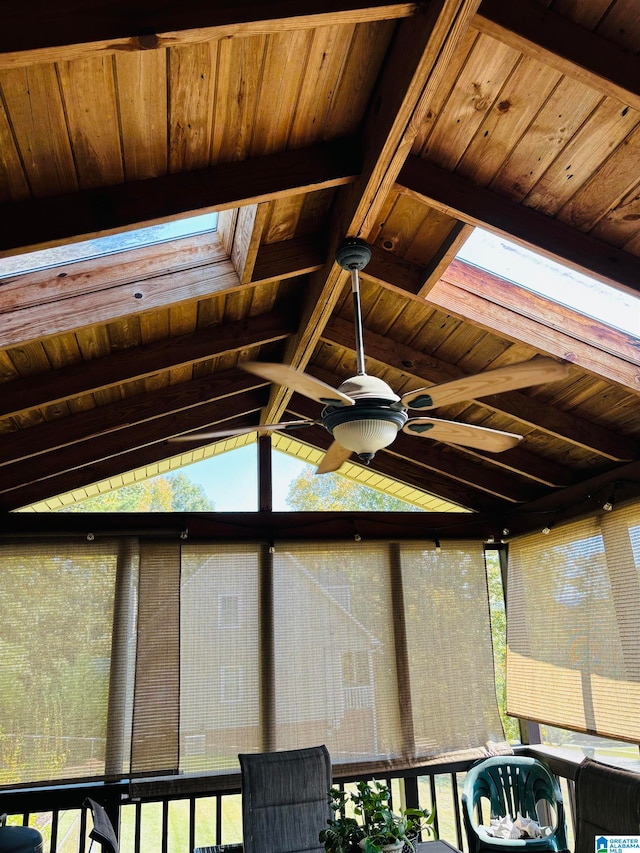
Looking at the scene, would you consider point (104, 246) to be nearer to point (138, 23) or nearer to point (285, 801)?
point (138, 23)

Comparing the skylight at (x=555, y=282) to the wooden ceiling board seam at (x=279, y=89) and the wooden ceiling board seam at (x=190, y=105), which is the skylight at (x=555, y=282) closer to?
the wooden ceiling board seam at (x=279, y=89)

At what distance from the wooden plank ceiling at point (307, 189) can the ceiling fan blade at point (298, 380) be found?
1.86 feet

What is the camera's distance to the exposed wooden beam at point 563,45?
1656 millimetres

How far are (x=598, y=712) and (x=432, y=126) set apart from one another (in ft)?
11.9

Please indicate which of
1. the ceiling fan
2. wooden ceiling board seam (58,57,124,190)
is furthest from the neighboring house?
wooden ceiling board seam (58,57,124,190)

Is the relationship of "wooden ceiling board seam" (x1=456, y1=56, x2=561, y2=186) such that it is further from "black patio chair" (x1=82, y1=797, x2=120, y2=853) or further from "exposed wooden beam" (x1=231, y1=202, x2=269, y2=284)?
"black patio chair" (x1=82, y1=797, x2=120, y2=853)

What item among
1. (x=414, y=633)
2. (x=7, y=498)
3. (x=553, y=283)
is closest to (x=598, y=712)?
(x=414, y=633)

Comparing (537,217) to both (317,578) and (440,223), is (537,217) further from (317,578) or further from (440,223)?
(317,578)

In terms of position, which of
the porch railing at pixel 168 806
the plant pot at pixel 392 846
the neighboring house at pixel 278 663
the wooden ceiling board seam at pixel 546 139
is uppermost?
the wooden ceiling board seam at pixel 546 139

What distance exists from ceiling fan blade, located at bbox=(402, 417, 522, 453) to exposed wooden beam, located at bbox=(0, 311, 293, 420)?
1.27 m

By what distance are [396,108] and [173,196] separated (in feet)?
2.48

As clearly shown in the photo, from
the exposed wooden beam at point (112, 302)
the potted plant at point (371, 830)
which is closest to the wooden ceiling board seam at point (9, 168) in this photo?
the exposed wooden beam at point (112, 302)

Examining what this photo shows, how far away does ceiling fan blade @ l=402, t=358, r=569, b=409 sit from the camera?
6.31 feet

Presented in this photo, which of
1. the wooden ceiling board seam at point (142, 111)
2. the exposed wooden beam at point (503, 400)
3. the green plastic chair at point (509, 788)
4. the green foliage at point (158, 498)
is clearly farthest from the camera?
the green foliage at point (158, 498)
